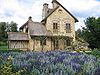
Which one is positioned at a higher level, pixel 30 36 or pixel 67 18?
pixel 67 18

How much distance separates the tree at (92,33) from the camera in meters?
48.6

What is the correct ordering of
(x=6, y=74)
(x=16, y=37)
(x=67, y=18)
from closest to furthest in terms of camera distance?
(x=6, y=74) → (x=16, y=37) → (x=67, y=18)

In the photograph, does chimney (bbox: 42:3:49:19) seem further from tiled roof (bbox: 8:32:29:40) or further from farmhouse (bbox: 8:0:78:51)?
tiled roof (bbox: 8:32:29:40)

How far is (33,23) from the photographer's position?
1922 inches

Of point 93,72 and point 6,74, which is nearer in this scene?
point 6,74

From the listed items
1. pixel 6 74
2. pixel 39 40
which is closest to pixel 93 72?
pixel 6 74

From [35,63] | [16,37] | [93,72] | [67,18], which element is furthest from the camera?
[67,18]

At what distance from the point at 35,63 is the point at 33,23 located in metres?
44.4

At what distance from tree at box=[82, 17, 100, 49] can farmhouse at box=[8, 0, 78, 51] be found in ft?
8.17

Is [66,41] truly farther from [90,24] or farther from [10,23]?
[10,23]

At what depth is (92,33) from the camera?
49.7 metres

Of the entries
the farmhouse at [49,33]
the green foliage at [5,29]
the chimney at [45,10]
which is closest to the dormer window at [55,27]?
the farmhouse at [49,33]

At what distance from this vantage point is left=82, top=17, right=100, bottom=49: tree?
4856 centimetres

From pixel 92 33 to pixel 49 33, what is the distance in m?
Answer: 7.73
